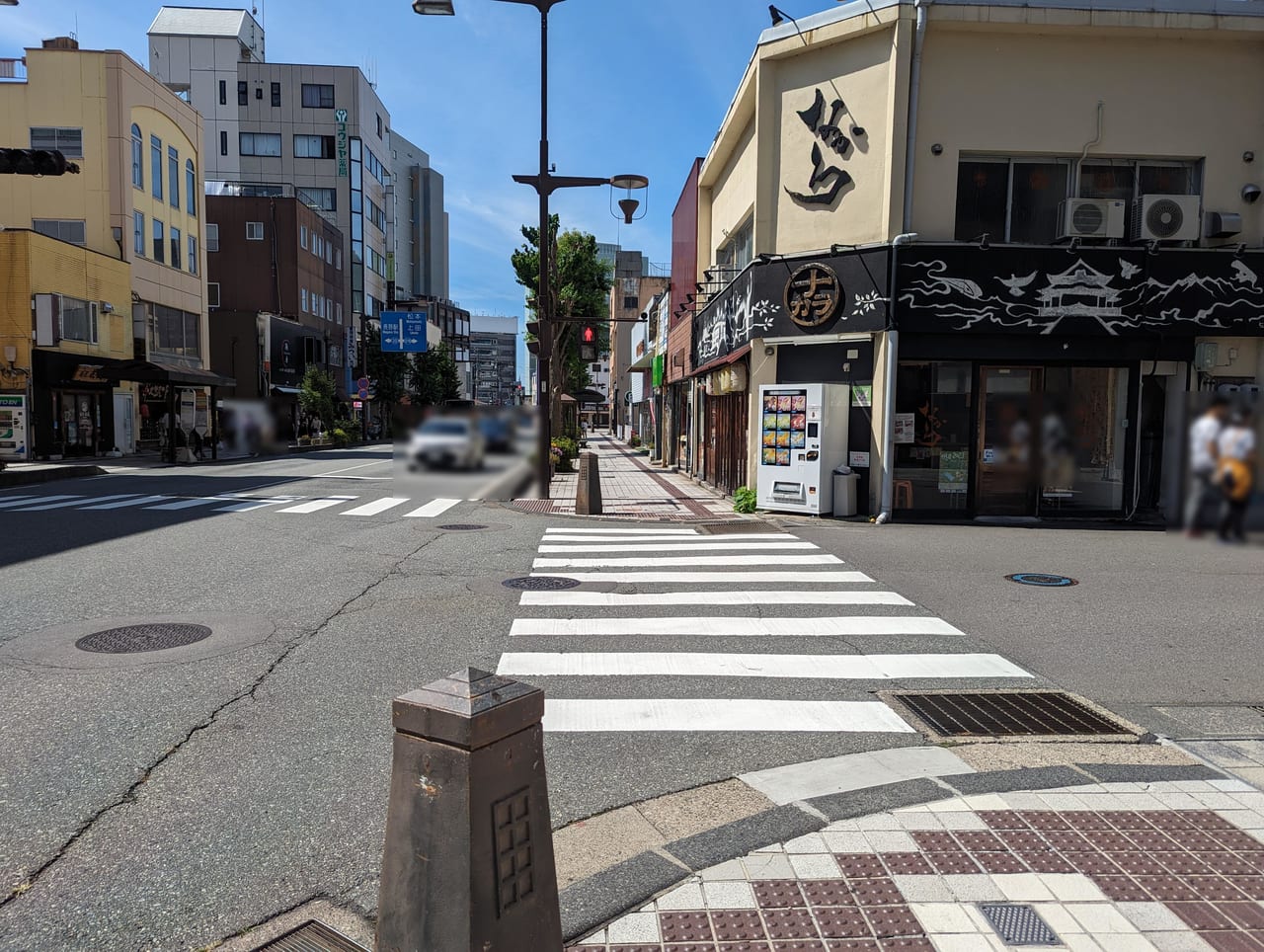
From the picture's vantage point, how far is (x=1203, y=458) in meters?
0.74

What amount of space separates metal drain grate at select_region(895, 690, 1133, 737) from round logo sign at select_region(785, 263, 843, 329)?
439 inches

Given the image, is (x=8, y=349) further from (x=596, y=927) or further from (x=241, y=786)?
(x=596, y=927)

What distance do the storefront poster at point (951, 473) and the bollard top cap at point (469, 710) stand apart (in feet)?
38.0

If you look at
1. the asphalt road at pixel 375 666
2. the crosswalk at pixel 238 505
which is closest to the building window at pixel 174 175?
the asphalt road at pixel 375 666

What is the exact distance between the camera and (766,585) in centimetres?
1058

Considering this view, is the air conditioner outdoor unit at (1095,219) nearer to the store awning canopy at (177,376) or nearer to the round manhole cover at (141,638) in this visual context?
the store awning canopy at (177,376)

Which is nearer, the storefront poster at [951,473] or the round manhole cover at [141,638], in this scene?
the round manhole cover at [141,638]

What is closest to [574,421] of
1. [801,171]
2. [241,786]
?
[801,171]

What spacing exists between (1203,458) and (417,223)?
119 metres

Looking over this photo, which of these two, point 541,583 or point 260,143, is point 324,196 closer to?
point 260,143

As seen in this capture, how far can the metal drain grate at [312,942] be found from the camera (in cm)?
351

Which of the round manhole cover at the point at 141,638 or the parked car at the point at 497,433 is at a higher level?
the parked car at the point at 497,433

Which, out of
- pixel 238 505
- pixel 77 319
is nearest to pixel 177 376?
pixel 238 505

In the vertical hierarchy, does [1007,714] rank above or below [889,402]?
below
